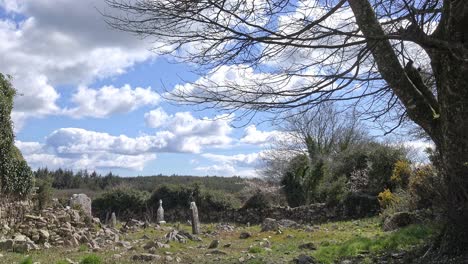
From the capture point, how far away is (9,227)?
13.6 meters

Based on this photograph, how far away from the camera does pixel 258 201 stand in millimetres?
29234

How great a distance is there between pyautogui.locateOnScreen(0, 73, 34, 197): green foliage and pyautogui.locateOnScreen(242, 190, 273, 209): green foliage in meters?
16.0

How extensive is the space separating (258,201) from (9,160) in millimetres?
17187

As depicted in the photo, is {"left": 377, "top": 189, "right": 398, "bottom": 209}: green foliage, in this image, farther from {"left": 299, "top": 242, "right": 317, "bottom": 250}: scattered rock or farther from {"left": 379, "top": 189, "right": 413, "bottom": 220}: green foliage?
{"left": 299, "top": 242, "right": 317, "bottom": 250}: scattered rock

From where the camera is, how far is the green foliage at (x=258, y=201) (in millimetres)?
29052

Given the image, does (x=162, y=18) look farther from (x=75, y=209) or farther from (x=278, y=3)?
(x=75, y=209)

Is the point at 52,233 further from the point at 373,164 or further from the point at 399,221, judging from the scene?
the point at 373,164

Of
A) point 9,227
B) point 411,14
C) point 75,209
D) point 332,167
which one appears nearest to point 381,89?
point 411,14

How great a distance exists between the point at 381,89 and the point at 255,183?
27768 millimetres

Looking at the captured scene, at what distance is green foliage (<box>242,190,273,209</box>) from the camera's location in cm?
2905

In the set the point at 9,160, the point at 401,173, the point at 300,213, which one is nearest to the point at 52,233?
the point at 9,160

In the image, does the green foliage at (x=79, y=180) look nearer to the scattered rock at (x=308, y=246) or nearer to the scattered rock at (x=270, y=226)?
the scattered rock at (x=270, y=226)

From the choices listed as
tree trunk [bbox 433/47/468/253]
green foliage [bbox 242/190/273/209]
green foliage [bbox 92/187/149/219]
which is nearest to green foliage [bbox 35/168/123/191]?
green foliage [bbox 92/187/149/219]

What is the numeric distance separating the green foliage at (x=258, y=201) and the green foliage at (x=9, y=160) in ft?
52.6
